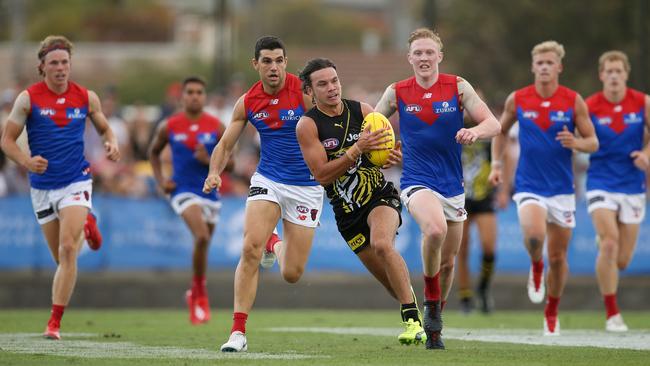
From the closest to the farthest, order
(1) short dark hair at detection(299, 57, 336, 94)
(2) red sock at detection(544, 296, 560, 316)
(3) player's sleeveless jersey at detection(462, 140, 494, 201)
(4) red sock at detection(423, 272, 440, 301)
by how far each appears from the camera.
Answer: (1) short dark hair at detection(299, 57, 336, 94)
(4) red sock at detection(423, 272, 440, 301)
(2) red sock at detection(544, 296, 560, 316)
(3) player's sleeveless jersey at detection(462, 140, 494, 201)

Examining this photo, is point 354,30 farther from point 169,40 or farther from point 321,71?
point 321,71

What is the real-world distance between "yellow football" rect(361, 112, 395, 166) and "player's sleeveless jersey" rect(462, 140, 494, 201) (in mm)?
6576

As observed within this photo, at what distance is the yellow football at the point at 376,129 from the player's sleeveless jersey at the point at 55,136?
12.5 ft

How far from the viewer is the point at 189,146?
17.0 m

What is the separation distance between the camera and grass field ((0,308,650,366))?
10.7 meters

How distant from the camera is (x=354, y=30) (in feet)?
251

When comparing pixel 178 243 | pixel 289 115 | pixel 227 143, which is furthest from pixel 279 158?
pixel 178 243

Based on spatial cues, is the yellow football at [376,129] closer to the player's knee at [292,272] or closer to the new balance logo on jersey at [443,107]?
the new balance logo on jersey at [443,107]

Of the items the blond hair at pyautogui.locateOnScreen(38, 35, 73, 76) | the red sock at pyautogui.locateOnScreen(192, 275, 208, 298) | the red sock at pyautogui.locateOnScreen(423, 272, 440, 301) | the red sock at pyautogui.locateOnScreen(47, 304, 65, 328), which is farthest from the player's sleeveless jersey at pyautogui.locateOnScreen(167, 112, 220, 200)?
the red sock at pyautogui.locateOnScreen(423, 272, 440, 301)

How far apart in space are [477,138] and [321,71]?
144cm

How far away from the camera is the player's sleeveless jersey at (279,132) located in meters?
12.2

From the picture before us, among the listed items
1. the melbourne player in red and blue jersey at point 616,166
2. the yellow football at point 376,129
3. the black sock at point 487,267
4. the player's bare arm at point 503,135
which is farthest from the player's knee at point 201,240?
the yellow football at point 376,129

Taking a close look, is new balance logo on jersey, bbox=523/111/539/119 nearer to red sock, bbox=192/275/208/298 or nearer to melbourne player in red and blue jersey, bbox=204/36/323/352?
melbourne player in red and blue jersey, bbox=204/36/323/352

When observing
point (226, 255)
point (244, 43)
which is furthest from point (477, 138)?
point (244, 43)
